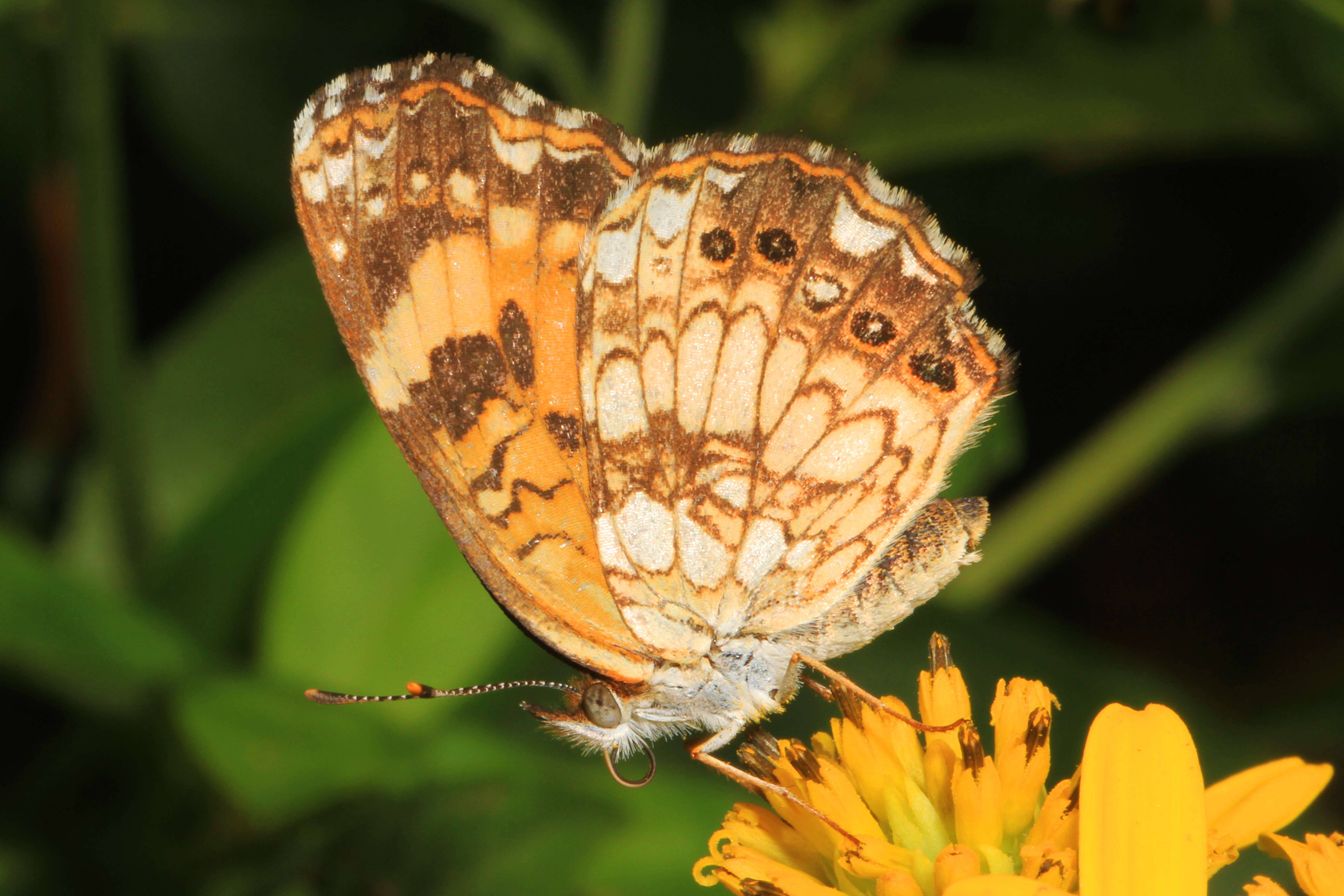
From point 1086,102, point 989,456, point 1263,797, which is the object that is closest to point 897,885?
point 1263,797

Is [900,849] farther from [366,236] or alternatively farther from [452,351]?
[366,236]

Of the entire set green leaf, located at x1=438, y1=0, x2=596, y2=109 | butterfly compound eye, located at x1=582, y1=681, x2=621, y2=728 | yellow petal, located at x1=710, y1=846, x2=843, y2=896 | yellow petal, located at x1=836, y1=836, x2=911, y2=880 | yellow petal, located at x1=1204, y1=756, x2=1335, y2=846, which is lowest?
yellow petal, located at x1=710, y1=846, x2=843, y2=896

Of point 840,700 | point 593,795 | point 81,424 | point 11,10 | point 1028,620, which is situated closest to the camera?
point 840,700

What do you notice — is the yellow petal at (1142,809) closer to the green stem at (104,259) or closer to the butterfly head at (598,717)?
the butterfly head at (598,717)

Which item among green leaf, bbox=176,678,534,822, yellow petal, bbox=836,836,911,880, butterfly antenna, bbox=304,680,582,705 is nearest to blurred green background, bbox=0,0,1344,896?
green leaf, bbox=176,678,534,822

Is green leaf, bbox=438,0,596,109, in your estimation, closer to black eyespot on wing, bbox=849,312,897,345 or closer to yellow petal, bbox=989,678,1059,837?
black eyespot on wing, bbox=849,312,897,345

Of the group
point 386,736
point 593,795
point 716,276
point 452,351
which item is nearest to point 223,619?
point 386,736

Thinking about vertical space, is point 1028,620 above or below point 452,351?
above
